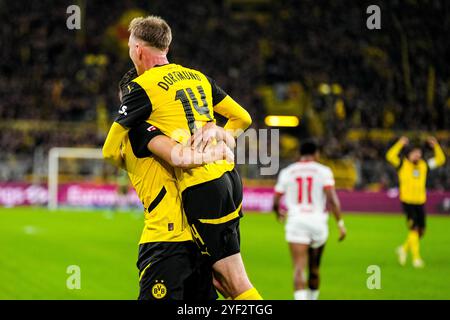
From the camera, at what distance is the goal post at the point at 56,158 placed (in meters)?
28.6

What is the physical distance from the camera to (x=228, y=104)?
475 cm

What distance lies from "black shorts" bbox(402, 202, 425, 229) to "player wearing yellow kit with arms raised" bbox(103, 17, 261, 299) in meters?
10.4

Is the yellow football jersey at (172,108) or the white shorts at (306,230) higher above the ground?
the yellow football jersey at (172,108)

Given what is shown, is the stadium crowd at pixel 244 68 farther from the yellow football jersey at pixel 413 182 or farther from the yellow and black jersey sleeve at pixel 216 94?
the yellow and black jersey sleeve at pixel 216 94

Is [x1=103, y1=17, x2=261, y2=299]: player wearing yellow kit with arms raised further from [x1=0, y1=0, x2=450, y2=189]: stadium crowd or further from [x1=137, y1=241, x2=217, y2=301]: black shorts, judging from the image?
[x1=0, y1=0, x2=450, y2=189]: stadium crowd

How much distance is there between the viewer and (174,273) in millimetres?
4320

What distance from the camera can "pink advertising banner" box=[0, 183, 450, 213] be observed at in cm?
2756

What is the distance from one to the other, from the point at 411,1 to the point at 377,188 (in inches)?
498

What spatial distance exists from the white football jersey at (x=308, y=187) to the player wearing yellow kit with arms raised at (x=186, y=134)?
4.48 m

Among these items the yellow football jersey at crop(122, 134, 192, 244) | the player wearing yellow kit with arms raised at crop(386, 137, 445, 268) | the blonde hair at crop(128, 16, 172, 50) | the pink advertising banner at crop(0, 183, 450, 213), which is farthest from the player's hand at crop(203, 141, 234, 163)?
the pink advertising banner at crop(0, 183, 450, 213)

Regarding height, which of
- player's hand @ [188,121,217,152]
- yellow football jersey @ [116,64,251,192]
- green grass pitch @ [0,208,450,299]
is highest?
yellow football jersey @ [116,64,251,192]

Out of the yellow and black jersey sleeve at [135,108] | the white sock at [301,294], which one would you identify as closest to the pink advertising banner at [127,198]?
the white sock at [301,294]
